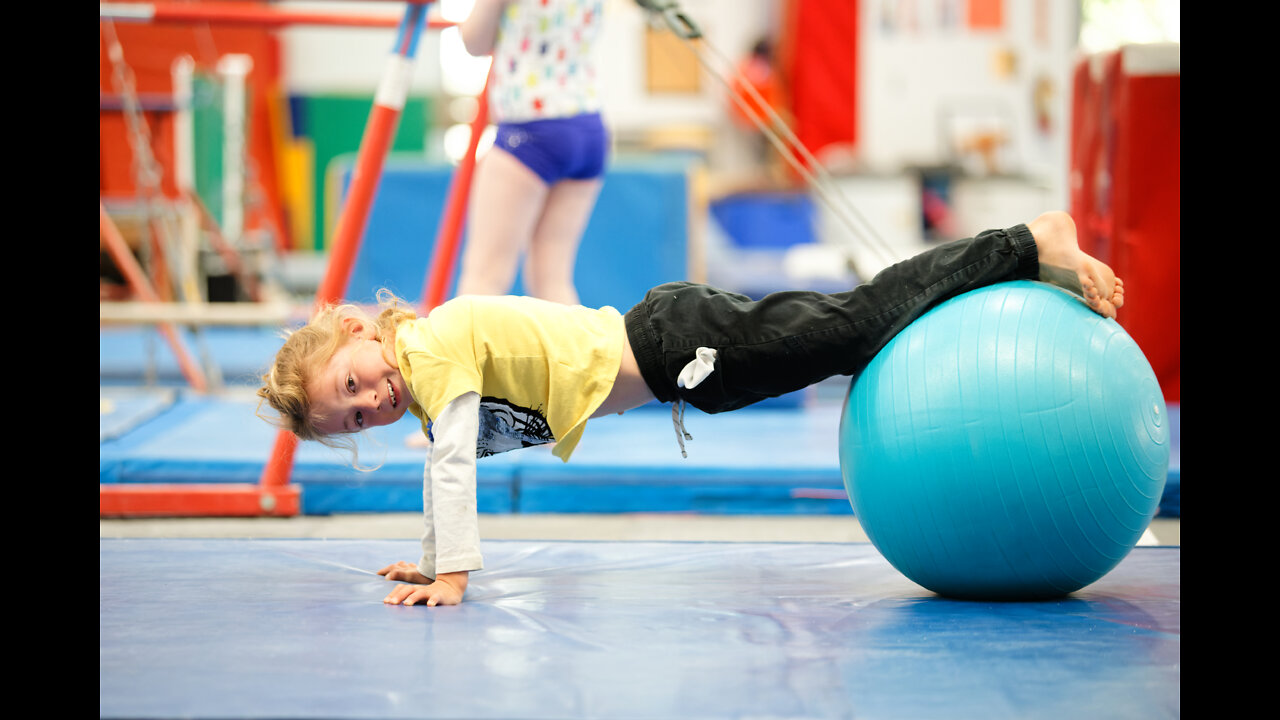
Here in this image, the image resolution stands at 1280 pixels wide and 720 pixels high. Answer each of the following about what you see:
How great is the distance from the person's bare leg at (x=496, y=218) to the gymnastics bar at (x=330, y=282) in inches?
10.8

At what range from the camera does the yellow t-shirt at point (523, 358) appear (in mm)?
2090

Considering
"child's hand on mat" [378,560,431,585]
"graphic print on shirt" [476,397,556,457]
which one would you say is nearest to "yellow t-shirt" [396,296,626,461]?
"graphic print on shirt" [476,397,556,457]

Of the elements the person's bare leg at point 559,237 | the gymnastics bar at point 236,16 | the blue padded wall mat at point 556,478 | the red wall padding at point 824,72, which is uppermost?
the red wall padding at point 824,72

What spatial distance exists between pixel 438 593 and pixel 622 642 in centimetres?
37

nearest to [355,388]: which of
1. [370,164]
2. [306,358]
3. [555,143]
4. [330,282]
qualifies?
[306,358]

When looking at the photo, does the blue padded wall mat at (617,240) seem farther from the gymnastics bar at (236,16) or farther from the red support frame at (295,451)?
the red support frame at (295,451)

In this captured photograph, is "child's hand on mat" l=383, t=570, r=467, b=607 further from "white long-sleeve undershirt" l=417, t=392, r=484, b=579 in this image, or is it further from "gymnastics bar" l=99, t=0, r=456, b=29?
"gymnastics bar" l=99, t=0, r=456, b=29

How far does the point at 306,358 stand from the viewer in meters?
2.11

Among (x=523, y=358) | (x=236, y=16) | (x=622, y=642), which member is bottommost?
(x=622, y=642)

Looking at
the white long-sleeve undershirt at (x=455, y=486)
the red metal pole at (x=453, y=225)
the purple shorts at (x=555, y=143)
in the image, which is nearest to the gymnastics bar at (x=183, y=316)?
the red metal pole at (x=453, y=225)

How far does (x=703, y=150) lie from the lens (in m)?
10.4

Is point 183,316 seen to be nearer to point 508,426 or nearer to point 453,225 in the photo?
point 453,225

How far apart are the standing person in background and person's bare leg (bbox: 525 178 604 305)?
0.09m

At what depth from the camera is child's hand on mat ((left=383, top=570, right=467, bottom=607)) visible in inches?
76.3
